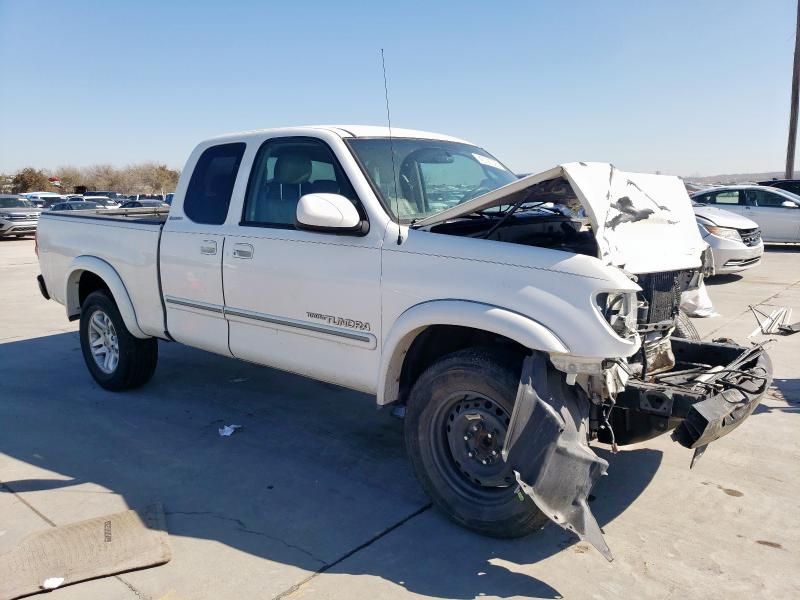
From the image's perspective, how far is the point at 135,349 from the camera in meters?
5.90

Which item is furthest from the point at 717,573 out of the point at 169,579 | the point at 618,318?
the point at 169,579

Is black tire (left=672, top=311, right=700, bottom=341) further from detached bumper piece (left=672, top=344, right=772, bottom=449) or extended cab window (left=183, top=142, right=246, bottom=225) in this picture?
extended cab window (left=183, top=142, right=246, bottom=225)

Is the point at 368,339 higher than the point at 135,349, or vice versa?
the point at 368,339

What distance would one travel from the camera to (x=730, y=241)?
1176 centimetres

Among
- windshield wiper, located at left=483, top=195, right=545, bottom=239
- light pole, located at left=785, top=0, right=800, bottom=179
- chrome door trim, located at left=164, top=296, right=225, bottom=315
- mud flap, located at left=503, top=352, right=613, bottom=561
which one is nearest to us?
mud flap, located at left=503, top=352, right=613, bottom=561

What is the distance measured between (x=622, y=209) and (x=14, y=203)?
2977 cm

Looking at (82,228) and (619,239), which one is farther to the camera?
(82,228)

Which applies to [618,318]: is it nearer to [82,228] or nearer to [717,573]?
[717,573]

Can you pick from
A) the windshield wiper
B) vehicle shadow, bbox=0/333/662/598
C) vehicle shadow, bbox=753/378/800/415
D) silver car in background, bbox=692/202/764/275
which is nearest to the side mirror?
the windshield wiper

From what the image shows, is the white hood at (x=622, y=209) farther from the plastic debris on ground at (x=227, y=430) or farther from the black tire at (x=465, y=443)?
the plastic debris on ground at (x=227, y=430)

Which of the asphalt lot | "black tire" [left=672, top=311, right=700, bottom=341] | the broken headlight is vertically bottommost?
the asphalt lot

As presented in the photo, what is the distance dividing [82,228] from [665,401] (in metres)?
5.06

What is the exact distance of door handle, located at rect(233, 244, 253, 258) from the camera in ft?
15.0

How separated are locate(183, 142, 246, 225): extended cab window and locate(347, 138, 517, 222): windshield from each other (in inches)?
41.6
